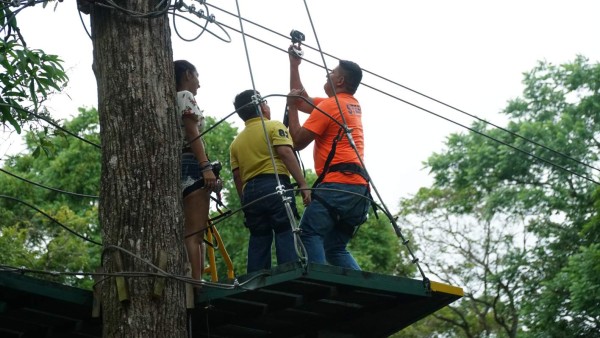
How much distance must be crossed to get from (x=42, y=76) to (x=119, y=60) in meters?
1.95

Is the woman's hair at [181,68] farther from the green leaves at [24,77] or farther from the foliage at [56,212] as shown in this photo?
the foliage at [56,212]

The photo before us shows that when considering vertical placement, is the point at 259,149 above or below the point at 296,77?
below

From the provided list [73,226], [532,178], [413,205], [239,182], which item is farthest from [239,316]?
[413,205]

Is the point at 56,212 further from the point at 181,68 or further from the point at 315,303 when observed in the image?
the point at 315,303

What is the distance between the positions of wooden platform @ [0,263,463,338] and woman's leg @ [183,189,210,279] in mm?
290

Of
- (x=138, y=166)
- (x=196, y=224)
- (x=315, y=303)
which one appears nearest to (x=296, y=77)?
(x=196, y=224)

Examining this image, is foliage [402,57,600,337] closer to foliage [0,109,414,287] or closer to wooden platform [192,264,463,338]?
foliage [0,109,414,287]

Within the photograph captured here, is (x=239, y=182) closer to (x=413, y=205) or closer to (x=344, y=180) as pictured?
(x=344, y=180)

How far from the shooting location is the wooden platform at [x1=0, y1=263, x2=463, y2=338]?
6.53 m

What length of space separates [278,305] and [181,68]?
63.9 inches

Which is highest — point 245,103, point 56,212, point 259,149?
point 56,212

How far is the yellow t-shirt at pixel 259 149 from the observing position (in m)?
7.44

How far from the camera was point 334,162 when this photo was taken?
744cm

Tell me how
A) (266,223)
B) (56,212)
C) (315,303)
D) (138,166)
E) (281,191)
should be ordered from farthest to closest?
(56,212)
(266,223)
(315,303)
(281,191)
(138,166)
